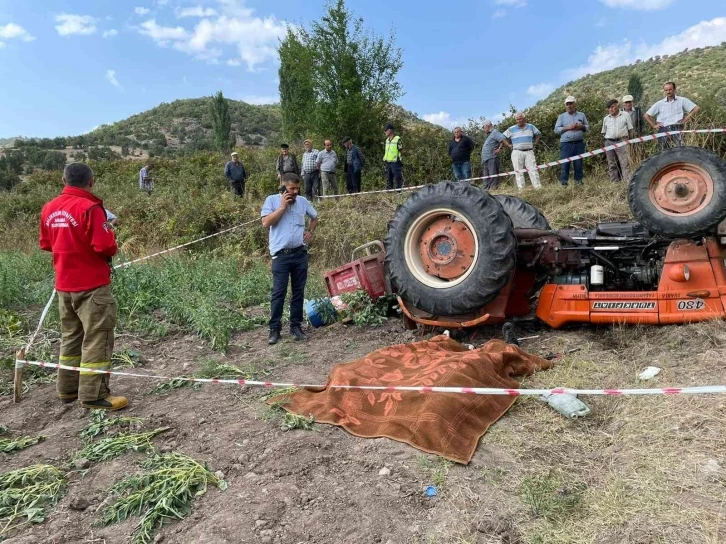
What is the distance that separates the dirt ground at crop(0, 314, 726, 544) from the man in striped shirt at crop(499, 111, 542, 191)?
593cm

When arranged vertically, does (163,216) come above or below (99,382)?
above

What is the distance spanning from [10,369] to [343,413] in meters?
3.37

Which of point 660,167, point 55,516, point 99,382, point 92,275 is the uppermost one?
point 660,167

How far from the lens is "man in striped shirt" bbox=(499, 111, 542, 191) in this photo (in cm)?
945

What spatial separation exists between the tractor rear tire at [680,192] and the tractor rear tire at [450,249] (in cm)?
101

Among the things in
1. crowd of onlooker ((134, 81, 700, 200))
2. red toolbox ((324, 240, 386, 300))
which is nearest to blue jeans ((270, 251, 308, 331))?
red toolbox ((324, 240, 386, 300))

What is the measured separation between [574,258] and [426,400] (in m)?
2.11

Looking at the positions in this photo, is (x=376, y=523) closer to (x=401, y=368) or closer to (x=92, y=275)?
(x=401, y=368)

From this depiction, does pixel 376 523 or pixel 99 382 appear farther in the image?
pixel 99 382

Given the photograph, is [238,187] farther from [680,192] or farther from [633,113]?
[680,192]

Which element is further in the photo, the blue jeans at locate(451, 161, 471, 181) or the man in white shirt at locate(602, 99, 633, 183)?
the blue jeans at locate(451, 161, 471, 181)

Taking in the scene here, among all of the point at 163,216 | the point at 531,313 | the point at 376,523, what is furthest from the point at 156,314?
the point at 163,216

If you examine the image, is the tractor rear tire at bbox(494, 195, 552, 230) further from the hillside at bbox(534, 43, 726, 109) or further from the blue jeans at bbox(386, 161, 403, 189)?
the hillside at bbox(534, 43, 726, 109)

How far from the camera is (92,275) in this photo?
3.86m
